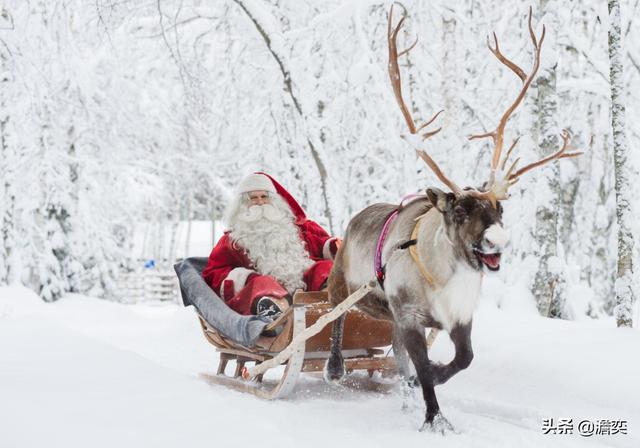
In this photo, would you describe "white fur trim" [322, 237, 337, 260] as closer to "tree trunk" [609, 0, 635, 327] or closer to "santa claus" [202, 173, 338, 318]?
"santa claus" [202, 173, 338, 318]

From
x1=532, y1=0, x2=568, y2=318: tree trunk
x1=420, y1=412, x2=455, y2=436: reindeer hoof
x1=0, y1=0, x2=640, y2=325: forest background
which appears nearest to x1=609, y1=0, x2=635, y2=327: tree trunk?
x1=0, y1=0, x2=640, y2=325: forest background

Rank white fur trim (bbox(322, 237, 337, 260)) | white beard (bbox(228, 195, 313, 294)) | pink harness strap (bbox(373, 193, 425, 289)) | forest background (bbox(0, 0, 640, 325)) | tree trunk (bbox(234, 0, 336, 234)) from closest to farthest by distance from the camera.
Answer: pink harness strap (bbox(373, 193, 425, 289))
white beard (bbox(228, 195, 313, 294))
white fur trim (bbox(322, 237, 337, 260))
forest background (bbox(0, 0, 640, 325))
tree trunk (bbox(234, 0, 336, 234))

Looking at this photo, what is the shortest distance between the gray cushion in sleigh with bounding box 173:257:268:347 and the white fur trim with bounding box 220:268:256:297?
153 mm

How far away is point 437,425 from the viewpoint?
12.4 feet

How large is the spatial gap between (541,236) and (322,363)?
3.50 metres

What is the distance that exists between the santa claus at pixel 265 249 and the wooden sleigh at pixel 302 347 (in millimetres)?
360

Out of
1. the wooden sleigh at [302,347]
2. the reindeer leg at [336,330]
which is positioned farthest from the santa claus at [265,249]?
the reindeer leg at [336,330]

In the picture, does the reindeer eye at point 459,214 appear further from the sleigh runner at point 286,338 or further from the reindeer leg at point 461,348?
the sleigh runner at point 286,338

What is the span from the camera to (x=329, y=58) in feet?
A: 34.5

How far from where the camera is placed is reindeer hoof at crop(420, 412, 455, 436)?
12.4 feet

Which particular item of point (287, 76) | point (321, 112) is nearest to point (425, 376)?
Answer: point (287, 76)

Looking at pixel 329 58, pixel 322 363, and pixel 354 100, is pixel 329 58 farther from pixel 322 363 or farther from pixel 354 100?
pixel 322 363

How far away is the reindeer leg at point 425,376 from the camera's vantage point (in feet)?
12.5

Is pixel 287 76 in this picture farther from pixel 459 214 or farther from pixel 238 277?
pixel 459 214
